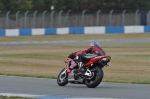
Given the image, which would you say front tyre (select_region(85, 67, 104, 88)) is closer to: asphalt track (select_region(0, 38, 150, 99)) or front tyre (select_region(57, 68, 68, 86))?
asphalt track (select_region(0, 38, 150, 99))

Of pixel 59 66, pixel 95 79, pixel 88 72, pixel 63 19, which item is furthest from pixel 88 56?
pixel 63 19

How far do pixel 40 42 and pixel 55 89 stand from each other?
25.4 metres

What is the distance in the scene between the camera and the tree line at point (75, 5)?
5197 cm

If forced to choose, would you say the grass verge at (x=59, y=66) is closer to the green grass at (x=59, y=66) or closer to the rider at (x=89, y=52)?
the green grass at (x=59, y=66)

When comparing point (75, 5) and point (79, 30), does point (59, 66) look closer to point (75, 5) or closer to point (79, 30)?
point (79, 30)

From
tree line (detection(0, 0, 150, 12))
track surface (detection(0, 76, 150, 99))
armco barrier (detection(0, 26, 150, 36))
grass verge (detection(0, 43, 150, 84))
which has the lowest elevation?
grass verge (detection(0, 43, 150, 84))

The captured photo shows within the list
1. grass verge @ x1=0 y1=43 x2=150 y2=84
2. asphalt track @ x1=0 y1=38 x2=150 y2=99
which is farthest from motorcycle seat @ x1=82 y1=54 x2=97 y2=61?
→ grass verge @ x1=0 y1=43 x2=150 y2=84

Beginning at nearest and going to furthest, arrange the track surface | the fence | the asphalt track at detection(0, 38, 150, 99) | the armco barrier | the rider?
the asphalt track at detection(0, 38, 150, 99) → the track surface → the rider → the armco barrier → the fence

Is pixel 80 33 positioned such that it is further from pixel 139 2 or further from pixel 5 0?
pixel 139 2

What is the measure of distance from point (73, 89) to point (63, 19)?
33215 millimetres

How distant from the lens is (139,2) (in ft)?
205

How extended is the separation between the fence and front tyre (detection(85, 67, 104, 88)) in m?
29.9

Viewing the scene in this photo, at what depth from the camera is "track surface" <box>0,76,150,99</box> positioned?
41.1ft

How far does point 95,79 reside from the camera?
13.8 metres
